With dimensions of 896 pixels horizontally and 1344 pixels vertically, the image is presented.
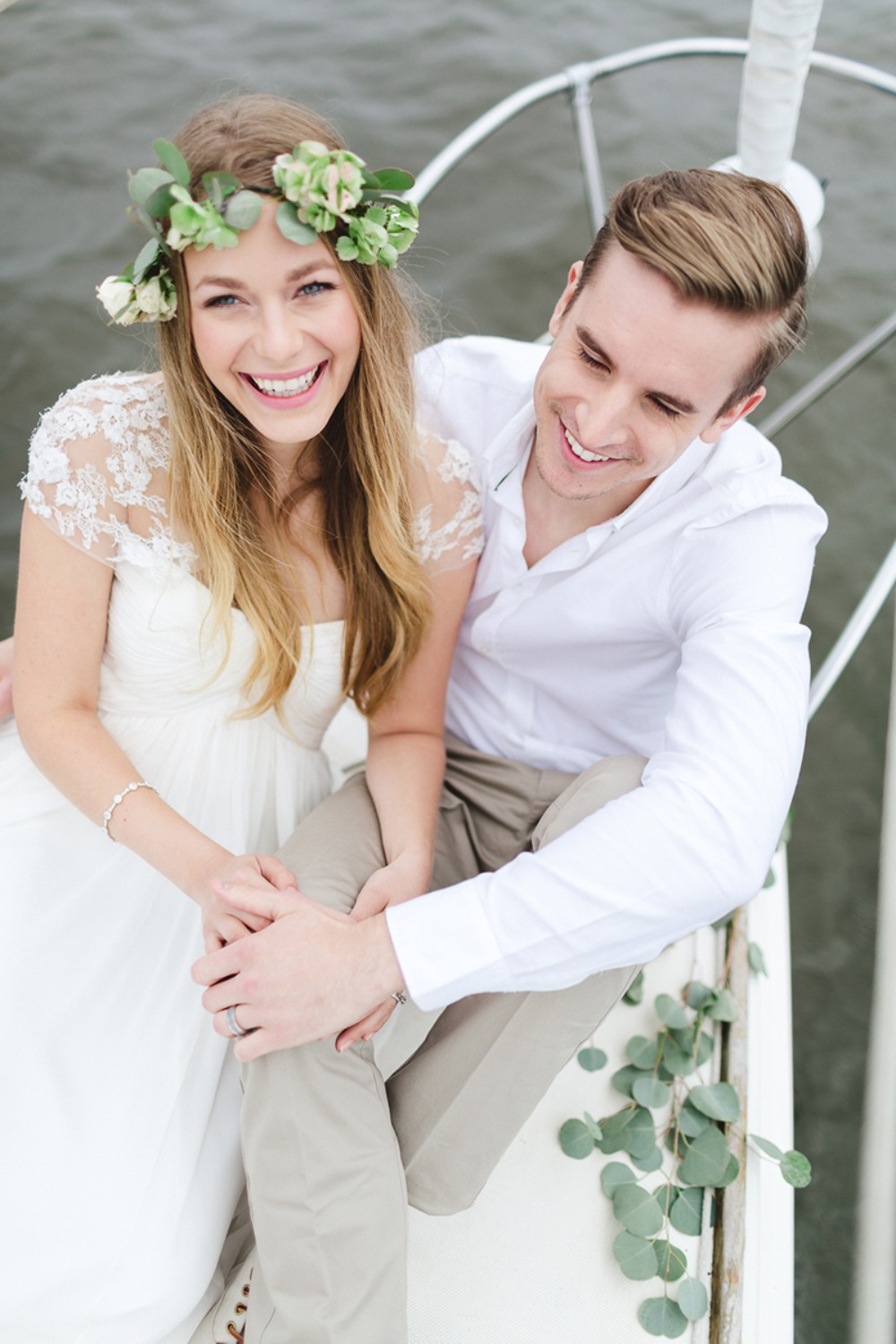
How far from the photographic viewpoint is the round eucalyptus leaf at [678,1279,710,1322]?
160cm

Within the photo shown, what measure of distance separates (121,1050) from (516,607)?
0.88 meters

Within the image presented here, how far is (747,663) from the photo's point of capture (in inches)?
63.1

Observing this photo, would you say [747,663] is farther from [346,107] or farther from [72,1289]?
[346,107]

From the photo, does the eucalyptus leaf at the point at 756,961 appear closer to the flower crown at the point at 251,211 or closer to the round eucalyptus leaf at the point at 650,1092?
the round eucalyptus leaf at the point at 650,1092

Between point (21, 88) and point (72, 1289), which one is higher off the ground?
point (21, 88)

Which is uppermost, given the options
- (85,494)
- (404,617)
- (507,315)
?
(85,494)

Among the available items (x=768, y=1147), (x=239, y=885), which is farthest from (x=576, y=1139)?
(x=239, y=885)

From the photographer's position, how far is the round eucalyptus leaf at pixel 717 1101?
5.89 ft

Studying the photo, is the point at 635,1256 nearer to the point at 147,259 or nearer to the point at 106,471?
the point at 106,471

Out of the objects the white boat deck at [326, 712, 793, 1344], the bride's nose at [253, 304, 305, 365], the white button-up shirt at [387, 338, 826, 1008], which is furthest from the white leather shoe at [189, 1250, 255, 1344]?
the bride's nose at [253, 304, 305, 365]

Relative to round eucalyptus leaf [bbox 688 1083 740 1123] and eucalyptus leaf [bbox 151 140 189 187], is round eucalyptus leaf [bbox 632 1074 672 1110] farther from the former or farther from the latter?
eucalyptus leaf [bbox 151 140 189 187]

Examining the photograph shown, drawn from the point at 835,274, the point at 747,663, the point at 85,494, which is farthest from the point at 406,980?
the point at 835,274

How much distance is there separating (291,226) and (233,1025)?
1.01 m

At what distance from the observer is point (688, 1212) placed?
1.71 m
